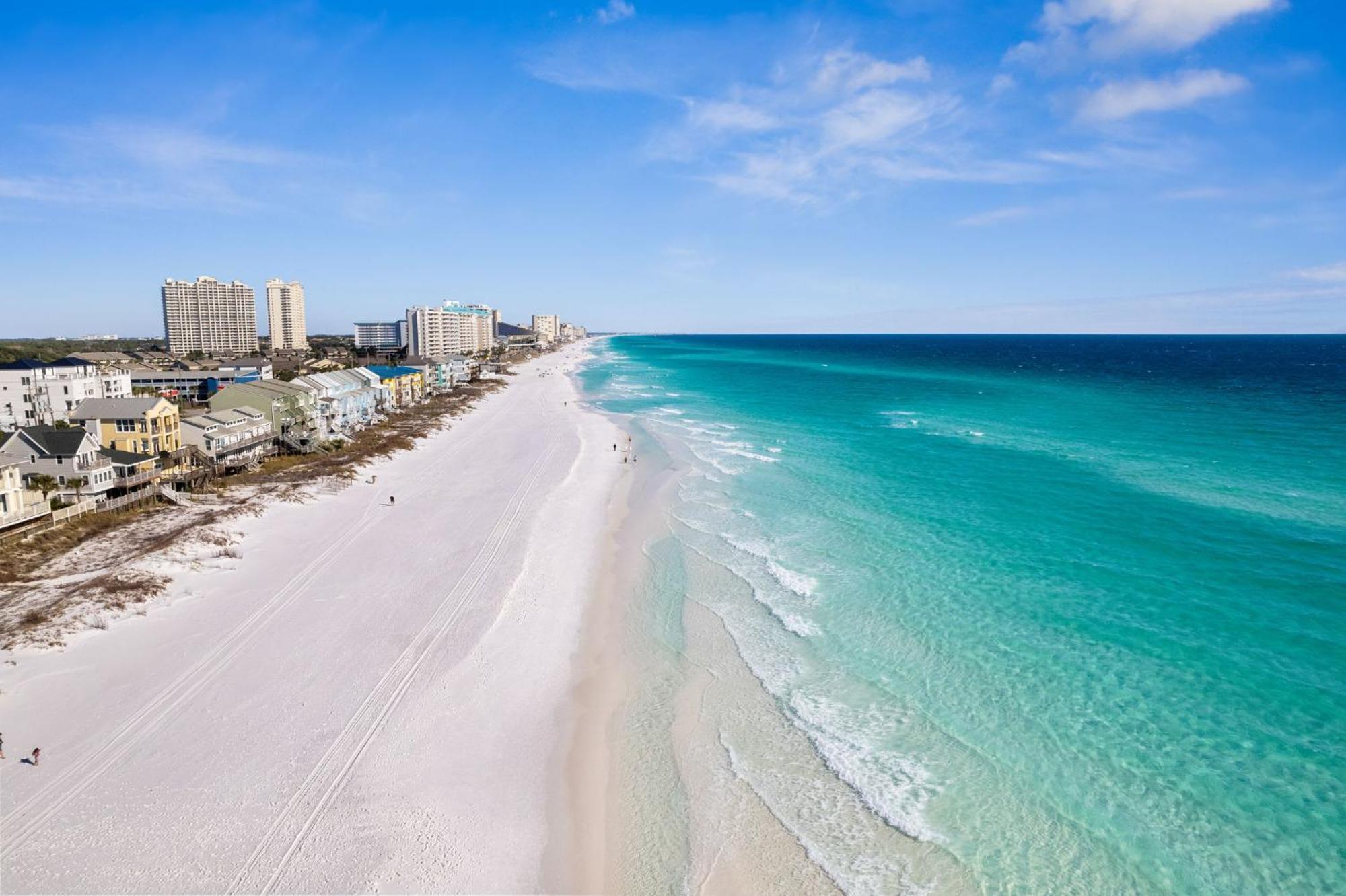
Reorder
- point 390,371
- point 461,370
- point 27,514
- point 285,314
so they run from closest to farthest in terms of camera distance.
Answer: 1. point 27,514
2. point 390,371
3. point 461,370
4. point 285,314

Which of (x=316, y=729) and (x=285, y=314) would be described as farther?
(x=285, y=314)

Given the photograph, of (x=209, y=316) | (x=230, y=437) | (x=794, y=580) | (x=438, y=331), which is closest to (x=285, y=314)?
(x=209, y=316)

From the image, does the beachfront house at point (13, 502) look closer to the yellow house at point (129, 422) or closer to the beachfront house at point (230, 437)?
the yellow house at point (129, 422)

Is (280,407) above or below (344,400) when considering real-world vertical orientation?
above

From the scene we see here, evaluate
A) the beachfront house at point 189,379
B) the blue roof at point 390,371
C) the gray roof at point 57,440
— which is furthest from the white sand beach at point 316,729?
the blue roof at point 390,371

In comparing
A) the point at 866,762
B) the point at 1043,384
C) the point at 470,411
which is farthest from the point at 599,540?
the point at 1043,384

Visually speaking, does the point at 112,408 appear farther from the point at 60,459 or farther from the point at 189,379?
the point at 189,379

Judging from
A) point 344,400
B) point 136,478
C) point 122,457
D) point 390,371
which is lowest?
point 136,478
